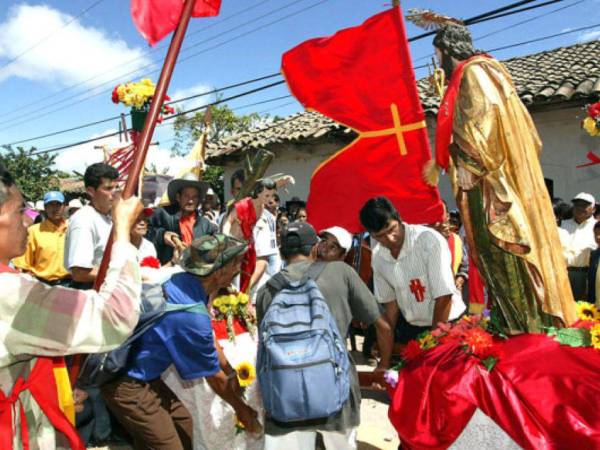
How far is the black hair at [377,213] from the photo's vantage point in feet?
11.2

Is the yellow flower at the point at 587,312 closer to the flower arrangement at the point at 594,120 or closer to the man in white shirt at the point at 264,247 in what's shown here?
the man in white shirt at the point at 264,247

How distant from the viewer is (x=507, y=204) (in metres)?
2.66

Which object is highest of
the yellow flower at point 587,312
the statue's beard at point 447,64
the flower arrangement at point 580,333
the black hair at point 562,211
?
the statue's beard at point 447,64

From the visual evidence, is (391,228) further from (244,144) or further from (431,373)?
(244,144)

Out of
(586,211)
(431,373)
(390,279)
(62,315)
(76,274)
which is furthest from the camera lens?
(586,211)

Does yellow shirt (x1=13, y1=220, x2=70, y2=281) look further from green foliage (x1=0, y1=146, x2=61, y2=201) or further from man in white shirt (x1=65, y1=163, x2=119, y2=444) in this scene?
green foliage (x1=0, y1=146, x2=61, y2=201)

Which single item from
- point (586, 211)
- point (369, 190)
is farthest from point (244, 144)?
point (369, 190)

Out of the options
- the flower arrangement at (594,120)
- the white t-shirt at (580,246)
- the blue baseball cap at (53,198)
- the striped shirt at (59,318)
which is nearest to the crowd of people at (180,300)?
the striped shirt at (59,318)

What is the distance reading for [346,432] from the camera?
2.70 metres

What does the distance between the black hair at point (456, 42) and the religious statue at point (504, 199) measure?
10 cm

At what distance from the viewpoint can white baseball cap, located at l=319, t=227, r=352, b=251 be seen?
152 inches

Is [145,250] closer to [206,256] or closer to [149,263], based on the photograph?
[149,263]

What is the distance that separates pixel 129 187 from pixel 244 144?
1408cm

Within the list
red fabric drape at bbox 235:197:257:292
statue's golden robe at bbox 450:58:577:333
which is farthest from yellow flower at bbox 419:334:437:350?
red fabric drape at bbox 235:197:257:292
